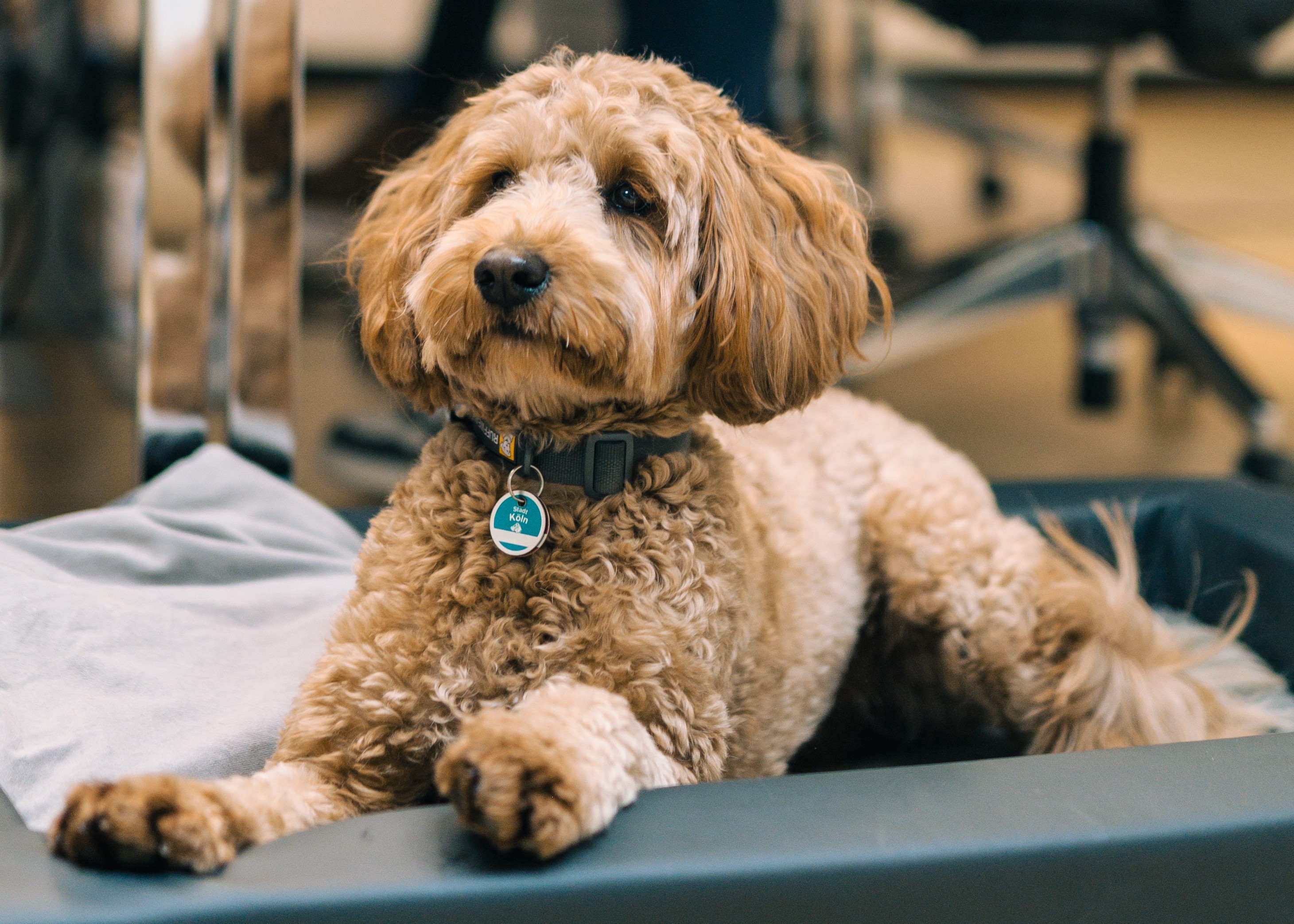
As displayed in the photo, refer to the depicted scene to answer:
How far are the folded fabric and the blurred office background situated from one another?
10.9 inches

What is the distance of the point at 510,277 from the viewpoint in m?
0.91

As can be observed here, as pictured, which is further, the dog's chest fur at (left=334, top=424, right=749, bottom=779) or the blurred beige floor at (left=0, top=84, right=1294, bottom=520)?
the blurred beige floor at (left=0, top=84, right=1294, bottom=520)

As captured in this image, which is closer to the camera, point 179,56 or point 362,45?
point 179,56

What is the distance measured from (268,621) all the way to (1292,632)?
4.02 feet

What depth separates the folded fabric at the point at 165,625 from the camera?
106cm

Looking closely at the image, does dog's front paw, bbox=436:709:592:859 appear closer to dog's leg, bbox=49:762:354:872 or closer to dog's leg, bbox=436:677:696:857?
dog's leg, bbox=436:677:696:857

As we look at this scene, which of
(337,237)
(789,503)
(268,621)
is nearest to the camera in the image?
(789,503)

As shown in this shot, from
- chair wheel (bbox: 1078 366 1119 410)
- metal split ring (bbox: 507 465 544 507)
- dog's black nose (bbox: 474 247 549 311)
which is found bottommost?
chair wheel (bbox: 1078 366 1119 410)

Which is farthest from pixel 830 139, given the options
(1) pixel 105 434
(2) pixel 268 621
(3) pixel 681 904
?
(3) pixel 681 904

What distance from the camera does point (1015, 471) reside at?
8.96 feet

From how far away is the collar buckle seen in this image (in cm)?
101

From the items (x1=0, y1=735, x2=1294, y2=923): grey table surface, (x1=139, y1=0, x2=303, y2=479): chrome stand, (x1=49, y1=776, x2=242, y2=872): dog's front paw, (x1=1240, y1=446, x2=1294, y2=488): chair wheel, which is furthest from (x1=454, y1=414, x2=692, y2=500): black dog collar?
(x1=1240, y1=446, x2=1294, y2=488): chair wheel

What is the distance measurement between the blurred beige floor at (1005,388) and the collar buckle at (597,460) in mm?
499

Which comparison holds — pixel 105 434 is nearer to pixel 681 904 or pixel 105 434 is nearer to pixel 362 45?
pixel 681 904
